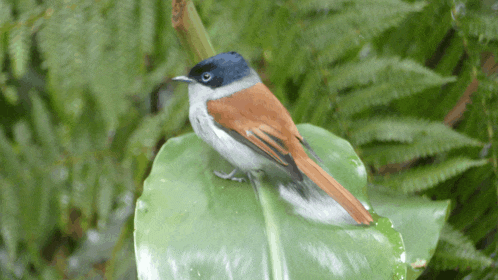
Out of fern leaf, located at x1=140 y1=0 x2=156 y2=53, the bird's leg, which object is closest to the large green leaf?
the bird's leg

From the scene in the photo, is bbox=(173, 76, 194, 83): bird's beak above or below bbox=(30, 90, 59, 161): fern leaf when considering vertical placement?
above

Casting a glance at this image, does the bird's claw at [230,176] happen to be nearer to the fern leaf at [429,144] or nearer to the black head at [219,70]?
the black head at [219,70]

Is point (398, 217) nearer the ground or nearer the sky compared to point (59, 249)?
nearer the sky

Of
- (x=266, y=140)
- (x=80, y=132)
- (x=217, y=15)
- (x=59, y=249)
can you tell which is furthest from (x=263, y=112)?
(x=59, y=249)

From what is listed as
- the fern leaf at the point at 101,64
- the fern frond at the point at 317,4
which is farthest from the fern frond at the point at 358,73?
the fern leaf at the point at 101,64

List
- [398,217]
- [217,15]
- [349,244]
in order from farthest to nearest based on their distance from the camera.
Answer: [217,15], [398,217], [349,244]

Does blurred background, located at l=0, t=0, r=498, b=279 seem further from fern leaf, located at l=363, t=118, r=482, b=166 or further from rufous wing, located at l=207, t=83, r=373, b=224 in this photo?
rufous wing, located at l=207, t=83, r=373, b=224

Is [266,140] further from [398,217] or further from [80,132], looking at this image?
[80,132]
